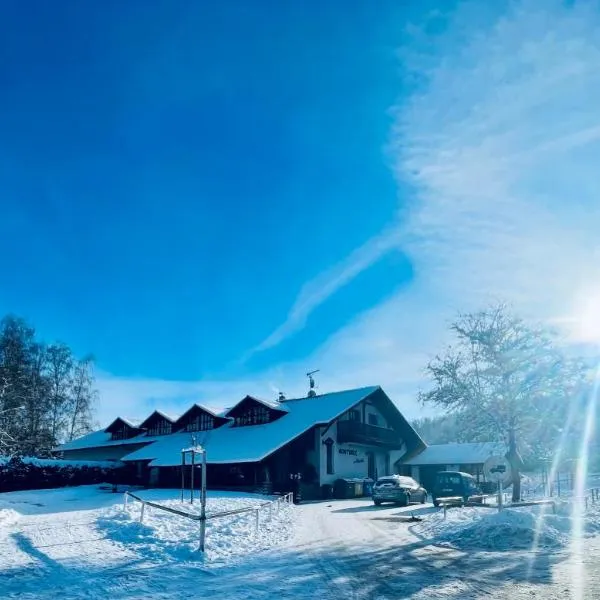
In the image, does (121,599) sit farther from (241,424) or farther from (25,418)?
(25,418)

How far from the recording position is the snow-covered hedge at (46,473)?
34.1 metres

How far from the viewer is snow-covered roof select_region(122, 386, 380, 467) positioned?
33.2 m

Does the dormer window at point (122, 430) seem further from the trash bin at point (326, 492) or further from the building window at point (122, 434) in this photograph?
the trash bin at point (326, 492)

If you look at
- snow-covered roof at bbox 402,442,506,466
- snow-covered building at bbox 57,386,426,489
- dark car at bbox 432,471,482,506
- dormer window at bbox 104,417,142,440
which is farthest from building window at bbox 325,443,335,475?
dormer window at bbox 104,417,142,440

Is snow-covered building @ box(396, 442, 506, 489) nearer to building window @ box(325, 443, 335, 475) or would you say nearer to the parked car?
building window @ box(325, 443, 335, 475)

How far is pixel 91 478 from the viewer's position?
39.4 metres

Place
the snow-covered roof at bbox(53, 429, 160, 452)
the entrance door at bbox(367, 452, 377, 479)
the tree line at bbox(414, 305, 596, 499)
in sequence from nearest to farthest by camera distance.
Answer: the tree line at bbox(414, 305, 596, 499) → the entrance door at bbox(367, 452, 377, 479) → the snow-covered roof at bbox(53, 429, 160, 452)

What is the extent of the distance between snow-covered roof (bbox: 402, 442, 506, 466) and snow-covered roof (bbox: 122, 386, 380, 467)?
9930 mm

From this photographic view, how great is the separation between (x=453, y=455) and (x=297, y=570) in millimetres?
39013

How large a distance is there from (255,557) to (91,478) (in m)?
31.2

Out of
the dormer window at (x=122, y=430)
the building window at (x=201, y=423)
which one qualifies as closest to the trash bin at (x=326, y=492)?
the building window at (x=201, y=423)

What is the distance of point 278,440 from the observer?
3328 centimetres

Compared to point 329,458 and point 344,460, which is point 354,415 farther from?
point 329,458

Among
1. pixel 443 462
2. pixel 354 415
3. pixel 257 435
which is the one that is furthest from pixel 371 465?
pixel 257 435
